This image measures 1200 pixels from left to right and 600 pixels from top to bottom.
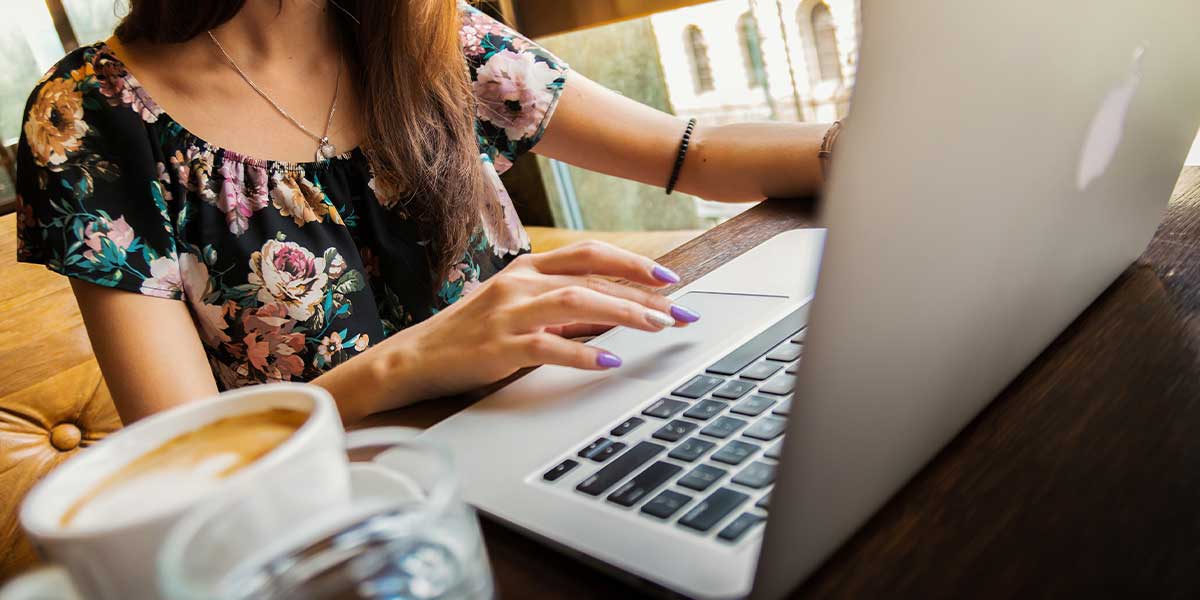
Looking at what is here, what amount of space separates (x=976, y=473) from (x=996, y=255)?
0.29 ft

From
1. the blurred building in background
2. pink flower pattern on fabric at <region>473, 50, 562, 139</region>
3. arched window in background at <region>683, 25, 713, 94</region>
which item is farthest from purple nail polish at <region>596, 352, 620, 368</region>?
arched window in background at <region>683, 25, 713, 94</region>

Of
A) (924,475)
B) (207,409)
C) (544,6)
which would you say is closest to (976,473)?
(924,475)

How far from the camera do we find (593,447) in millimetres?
397

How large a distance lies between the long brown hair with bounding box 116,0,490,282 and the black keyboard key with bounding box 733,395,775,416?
571mm

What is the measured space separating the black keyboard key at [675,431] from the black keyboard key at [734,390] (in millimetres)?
31

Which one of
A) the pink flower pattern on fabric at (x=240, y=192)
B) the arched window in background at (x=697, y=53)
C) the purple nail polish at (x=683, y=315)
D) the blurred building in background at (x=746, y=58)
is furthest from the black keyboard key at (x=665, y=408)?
the arched window in background at (x=697, y=53)

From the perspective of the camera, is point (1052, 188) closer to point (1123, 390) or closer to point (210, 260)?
point (1123, 390)

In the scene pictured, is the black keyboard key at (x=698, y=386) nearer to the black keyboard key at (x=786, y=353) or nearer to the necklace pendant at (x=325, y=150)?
the black keyboard key at (x=786, y=353)

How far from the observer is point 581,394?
1.55 ft

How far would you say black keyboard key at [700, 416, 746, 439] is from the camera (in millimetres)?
374

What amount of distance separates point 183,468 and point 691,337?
0.32m

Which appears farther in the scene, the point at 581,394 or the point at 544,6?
the point at 544,6

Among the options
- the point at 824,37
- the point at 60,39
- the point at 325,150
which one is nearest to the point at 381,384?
the point at 325,150

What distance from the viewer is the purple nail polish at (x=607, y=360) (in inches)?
19.3
